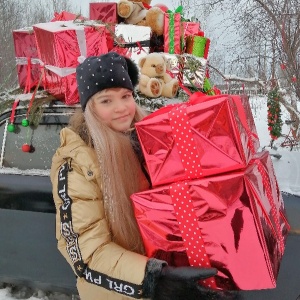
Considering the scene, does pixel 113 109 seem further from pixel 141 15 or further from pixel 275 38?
pixel 275 38

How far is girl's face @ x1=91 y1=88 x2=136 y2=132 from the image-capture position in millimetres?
1429

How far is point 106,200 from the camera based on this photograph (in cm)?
131

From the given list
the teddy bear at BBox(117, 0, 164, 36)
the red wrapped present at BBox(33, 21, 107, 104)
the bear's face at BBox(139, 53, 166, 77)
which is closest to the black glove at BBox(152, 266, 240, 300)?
the red wrapped present at BBox(33, 21, 107, 104)

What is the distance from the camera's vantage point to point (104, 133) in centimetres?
137

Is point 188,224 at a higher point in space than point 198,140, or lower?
lower

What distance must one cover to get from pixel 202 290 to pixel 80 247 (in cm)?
42

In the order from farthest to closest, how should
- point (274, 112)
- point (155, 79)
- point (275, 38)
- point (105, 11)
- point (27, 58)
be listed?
point (274, 112), point (275, 38), point (105, 11), point (27, 58), point (155, 79)

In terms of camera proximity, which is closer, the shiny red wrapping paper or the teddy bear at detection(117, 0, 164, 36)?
the teddy bear at detection(117, 0, 164, 36)

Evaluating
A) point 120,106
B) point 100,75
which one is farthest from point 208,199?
point 100,75

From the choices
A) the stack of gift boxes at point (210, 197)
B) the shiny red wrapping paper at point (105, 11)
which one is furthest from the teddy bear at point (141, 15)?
the stack of gift boxes at point (210, 197)

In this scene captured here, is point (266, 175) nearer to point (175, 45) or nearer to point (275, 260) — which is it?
point (275, 260)

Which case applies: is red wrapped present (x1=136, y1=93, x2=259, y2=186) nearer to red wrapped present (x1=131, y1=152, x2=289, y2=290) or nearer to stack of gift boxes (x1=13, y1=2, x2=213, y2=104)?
red wrapped present (x1=131, y1=152, x2=289, y2=290)

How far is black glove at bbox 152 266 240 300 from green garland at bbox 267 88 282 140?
18.0 ft

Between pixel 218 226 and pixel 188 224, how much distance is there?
0.30 ft
